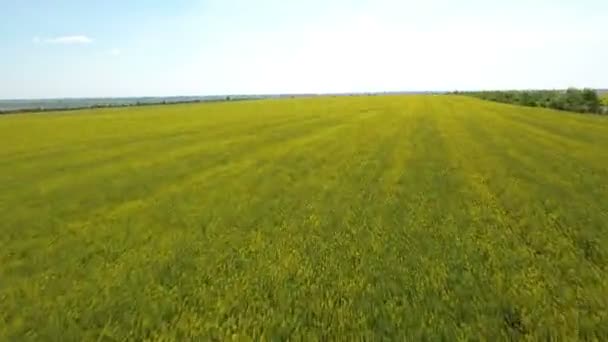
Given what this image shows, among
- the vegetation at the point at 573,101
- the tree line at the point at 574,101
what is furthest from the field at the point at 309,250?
the vegetation at the point at 573,101

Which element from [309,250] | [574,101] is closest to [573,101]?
[574,101]

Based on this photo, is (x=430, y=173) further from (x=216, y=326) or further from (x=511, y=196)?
(x=216, y=326)

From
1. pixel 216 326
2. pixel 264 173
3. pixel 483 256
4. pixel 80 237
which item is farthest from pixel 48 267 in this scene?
pixel 264 173

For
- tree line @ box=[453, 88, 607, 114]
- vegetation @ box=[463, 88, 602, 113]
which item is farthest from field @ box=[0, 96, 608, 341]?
vegetation @ box=[463, 88, 602, 113]

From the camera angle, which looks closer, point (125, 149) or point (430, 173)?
point (430, 173)

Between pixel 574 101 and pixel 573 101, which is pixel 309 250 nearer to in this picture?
pixel 574 101

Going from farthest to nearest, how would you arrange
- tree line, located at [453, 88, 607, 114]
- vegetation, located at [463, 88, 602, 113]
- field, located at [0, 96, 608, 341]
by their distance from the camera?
vegetation, located at [463, 88, 602, 113] < tree line, located at [453, 88, 607, 114] < field, located at [0, 96, 608, 341]

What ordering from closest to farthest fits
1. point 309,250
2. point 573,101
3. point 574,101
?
1. point 309,250
2. point 574,101
3. point 573,101

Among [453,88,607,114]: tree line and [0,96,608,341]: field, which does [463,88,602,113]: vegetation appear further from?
[0,96,608,341]: field
